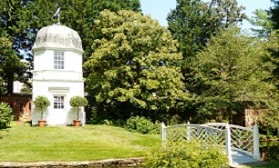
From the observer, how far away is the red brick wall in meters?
27.4

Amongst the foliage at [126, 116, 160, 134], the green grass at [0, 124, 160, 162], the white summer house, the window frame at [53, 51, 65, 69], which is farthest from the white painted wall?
the foliage at [126, 116, 160, 134]

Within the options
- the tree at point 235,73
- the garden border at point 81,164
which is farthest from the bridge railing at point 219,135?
the tree at point 235,73

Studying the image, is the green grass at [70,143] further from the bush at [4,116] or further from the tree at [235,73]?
the tree at [235,73]

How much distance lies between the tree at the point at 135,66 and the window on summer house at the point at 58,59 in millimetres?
1959

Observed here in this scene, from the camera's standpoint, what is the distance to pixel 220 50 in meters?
22.5

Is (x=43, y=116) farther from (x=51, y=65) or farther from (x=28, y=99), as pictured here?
(x=28, y=99)

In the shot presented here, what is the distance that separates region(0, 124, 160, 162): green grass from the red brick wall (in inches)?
271

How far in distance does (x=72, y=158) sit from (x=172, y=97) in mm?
11851

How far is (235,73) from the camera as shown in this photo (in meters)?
22.1

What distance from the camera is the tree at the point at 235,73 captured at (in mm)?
21469

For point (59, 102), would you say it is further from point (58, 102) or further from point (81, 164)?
point (81, 164)

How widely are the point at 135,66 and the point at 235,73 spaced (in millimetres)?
6687

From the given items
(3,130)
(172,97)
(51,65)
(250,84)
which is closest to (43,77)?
(51,65)

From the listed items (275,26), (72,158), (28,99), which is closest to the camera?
(275,26)
